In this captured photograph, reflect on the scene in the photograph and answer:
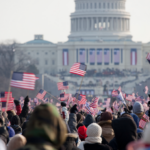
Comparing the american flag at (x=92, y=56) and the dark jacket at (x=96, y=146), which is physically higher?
the american flag at (x=92, y=56)

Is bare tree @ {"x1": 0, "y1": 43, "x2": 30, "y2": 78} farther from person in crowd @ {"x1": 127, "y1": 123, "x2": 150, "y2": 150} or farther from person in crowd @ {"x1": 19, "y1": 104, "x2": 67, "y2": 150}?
person in crowd @ {"x1": 127, "y1": 123, "x2": 150, "y2": 150}

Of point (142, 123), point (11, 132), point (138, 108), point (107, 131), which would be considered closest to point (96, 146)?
point (107, 131)

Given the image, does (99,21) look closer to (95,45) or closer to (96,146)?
(95,45)

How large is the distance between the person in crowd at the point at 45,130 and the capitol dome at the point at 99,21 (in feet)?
428

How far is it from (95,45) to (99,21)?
14.9m

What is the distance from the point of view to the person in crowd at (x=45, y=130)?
4.31m

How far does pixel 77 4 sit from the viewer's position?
468 ft

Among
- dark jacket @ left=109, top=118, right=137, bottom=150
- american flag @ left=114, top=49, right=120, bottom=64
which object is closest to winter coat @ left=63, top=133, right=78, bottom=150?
dark jacket @ left=109, top=118, right=137, bottom=150

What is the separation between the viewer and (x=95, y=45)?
418 ft

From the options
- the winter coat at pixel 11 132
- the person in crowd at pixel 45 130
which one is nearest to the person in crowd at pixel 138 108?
the winter coat at pixel 11 132

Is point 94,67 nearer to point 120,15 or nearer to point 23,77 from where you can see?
point 120,15

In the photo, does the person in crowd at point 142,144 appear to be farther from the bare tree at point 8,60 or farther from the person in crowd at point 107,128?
the bare tree at point 8,60

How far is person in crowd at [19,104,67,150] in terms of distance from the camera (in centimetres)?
431

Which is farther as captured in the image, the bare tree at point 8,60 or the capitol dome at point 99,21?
the capitol dome at point 99,21
